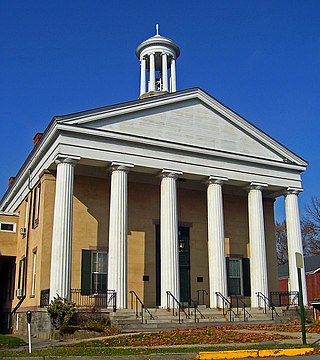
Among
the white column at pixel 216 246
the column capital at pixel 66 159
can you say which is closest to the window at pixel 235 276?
the white column at pixel 216 246

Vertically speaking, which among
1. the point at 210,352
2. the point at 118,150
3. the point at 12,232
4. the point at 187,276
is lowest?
the point at 210,352

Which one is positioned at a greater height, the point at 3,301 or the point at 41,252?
the point at 41,252

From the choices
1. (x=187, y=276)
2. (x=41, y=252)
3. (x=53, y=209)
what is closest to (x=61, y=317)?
(x=41, y=252)

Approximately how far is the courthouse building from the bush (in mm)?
1108

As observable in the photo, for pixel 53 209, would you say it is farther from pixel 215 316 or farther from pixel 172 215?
pixel 215 316

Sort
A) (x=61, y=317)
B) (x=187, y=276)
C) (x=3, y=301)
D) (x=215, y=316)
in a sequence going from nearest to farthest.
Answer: (x=61, y=317) < (x=215, y=316) < (x=187, y=276) < (x=3, y=301)

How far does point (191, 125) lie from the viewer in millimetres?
26859

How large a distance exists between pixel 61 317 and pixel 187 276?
999 cm

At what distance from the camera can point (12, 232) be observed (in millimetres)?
30500

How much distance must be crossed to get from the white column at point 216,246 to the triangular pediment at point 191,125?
2.30m

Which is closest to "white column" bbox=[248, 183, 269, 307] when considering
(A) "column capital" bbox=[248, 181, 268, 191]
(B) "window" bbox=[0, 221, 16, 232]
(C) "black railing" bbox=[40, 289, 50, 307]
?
(A) "column capital" bbox=[248, 181, 268, 191]

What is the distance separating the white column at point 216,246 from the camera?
81.8 ft

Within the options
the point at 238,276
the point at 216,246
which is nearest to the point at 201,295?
the point at 238,276

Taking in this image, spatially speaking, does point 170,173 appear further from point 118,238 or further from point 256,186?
point 256,186
